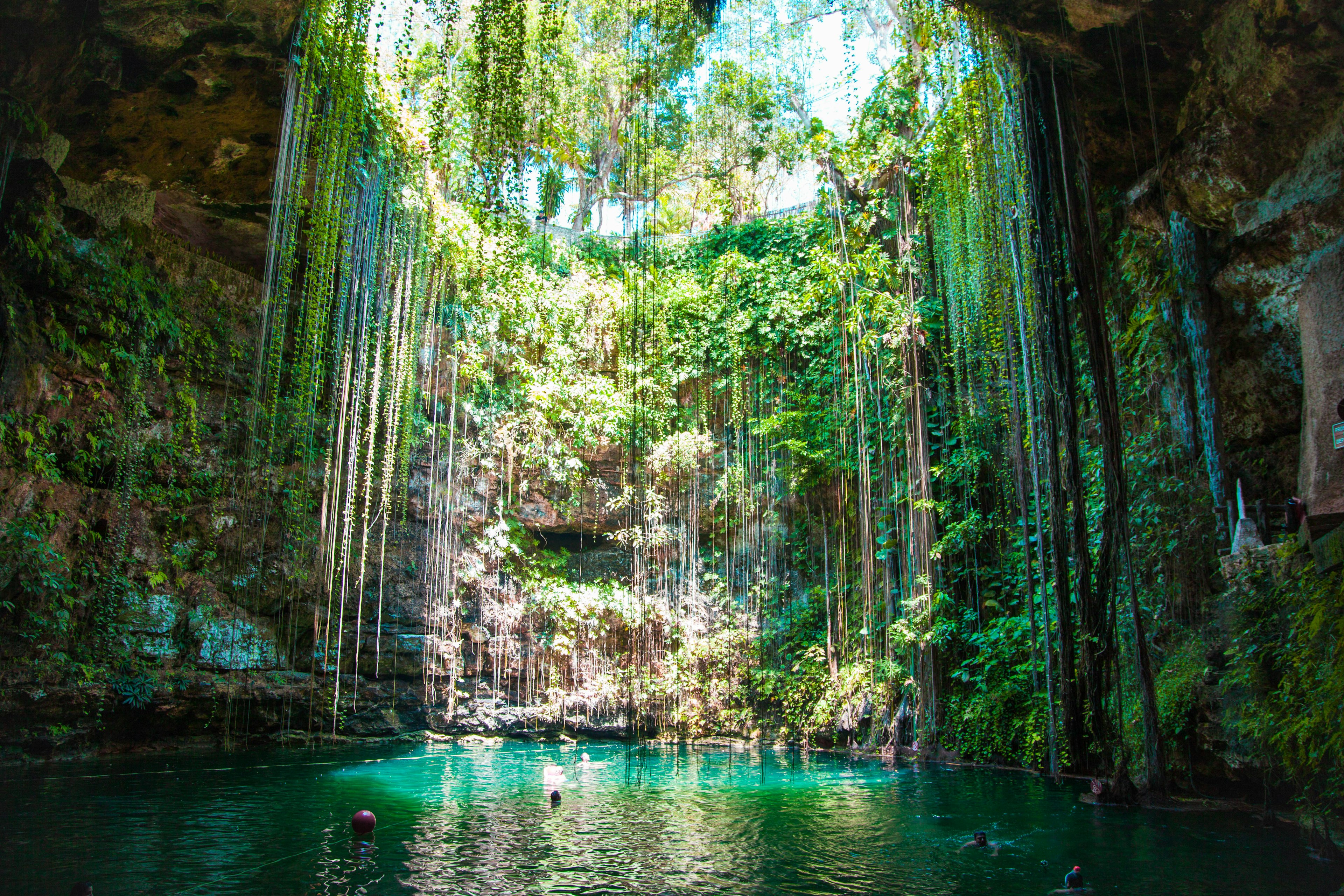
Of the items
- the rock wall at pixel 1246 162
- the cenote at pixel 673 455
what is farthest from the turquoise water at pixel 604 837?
the rock wall at pixel 1246 162

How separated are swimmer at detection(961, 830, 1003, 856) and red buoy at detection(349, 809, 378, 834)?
11.5ft

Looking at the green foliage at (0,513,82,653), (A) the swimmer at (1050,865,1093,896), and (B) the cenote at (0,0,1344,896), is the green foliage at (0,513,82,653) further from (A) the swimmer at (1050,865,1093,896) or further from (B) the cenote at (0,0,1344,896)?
(A) the swimmer at (1050,865,1093,896)

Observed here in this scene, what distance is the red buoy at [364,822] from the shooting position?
4.73 metres

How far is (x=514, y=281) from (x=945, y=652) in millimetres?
7168

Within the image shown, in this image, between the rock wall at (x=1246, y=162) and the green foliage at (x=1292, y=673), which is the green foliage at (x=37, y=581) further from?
the green foliage at (x=1292, y=673)

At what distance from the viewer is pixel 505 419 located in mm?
11391

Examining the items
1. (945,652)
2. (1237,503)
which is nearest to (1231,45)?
(1237,503)

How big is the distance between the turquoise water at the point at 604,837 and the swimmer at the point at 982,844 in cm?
6

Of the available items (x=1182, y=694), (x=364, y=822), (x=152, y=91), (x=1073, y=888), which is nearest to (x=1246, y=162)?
(x=1182, y=694)

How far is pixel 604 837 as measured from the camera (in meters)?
4.86

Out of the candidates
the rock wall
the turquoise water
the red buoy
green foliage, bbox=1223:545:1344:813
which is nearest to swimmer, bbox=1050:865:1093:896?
the turquoise water

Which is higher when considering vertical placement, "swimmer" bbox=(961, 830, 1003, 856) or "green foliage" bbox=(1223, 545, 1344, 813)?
"green foliage" bbox=(1223, 545, 1344, 813)

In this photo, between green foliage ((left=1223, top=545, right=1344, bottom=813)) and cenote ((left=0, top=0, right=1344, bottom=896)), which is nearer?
green foliage ((left=1223, top=545, right=1344, bottom=813))

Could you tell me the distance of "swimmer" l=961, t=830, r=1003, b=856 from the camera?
14.5 feet
